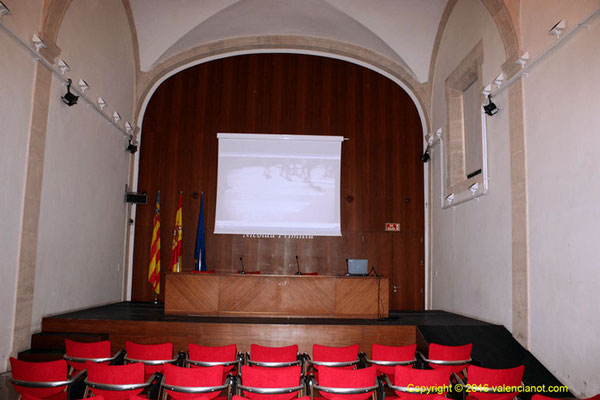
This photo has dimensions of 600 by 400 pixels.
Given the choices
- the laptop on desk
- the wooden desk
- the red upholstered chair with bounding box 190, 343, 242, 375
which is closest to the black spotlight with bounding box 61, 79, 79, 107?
the wooden desk

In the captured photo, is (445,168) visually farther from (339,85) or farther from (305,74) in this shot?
(305,74)

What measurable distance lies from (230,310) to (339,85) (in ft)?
20.2

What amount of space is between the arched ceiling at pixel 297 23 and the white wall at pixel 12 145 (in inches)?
149

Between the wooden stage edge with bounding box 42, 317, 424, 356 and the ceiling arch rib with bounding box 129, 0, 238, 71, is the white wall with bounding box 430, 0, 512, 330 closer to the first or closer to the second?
the wooden stage edge with bounding box 42, 317, 424, 356

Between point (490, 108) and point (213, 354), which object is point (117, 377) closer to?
point (213, 354)

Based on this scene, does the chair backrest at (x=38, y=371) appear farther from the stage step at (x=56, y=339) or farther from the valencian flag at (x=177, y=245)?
the valencian flag at (x=177, y=245)

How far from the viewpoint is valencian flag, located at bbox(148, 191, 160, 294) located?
955 centimetres

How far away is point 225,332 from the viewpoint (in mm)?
6570

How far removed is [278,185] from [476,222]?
4.44 m

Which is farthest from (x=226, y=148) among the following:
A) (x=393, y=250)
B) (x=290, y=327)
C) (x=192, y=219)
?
(x=290, y=327)

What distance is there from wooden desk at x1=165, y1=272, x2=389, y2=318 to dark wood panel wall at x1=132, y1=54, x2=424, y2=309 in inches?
123

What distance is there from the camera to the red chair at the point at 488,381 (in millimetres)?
3939

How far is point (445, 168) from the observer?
30.5 ft

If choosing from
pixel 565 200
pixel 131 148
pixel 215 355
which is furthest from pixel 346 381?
pixel 131 148
